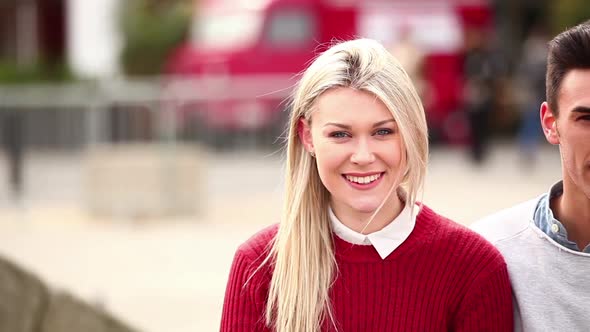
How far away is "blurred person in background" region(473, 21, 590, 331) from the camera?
9.87ft

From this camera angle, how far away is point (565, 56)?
305cm

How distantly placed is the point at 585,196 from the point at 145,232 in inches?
375

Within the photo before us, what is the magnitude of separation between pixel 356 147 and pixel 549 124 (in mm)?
498

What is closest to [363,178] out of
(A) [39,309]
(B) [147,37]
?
(A) [39,309]

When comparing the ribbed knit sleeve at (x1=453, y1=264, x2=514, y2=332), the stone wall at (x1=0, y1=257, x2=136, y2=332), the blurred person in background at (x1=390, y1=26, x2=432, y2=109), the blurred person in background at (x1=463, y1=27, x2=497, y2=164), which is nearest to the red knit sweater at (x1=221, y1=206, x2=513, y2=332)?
the ribbed knit sleeve at (x1=453, y1=264, x2=514, y2=332)

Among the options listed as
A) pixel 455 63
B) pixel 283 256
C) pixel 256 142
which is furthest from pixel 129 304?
pixel 455 63

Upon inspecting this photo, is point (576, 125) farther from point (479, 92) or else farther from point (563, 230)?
point (479, 92)

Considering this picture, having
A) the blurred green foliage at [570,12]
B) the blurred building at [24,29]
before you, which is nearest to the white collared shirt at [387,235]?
the blurred green foliage at [570,12]

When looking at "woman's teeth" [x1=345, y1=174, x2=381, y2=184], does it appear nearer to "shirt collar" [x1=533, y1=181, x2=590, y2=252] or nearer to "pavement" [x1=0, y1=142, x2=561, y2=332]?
→ "shirt collar" [x1=533, y1=181, x2=590, y2=252]

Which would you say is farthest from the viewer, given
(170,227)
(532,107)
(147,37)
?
(147,37)

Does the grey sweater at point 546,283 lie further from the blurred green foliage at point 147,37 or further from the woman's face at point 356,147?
the blurred green foliage at point 147,37

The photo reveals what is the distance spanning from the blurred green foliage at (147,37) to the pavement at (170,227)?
11600 mm

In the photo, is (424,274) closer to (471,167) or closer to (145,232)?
(145,232)

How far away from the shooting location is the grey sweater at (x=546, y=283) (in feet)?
10.1
